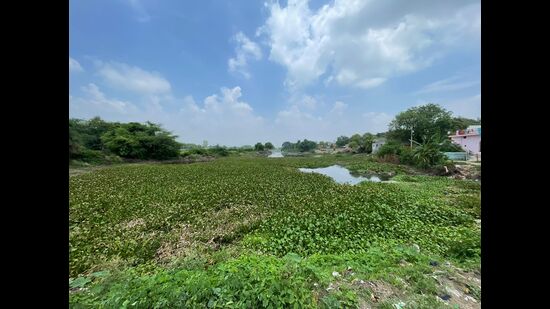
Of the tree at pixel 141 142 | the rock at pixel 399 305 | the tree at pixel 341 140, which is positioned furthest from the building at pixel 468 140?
the tree at pixel 341 140

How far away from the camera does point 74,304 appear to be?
6.08 ft

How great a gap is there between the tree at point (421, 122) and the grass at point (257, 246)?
28791 mm

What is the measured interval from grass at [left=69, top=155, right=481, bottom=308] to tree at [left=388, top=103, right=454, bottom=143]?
94.5 ft

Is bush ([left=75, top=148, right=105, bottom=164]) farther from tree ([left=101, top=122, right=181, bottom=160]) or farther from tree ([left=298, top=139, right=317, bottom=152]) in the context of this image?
tree ([left=298, top=139, right=317, bottom=152])

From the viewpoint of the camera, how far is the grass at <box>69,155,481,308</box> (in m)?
2.10

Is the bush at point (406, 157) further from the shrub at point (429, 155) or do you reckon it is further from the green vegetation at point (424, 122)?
the green vegetation at point (424, 122)

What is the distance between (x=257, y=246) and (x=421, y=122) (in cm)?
3646

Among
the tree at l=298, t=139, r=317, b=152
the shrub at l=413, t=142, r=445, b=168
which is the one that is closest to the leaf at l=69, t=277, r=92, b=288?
the shrub at l=413, t=142, r=445, b=168

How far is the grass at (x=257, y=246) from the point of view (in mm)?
2100
